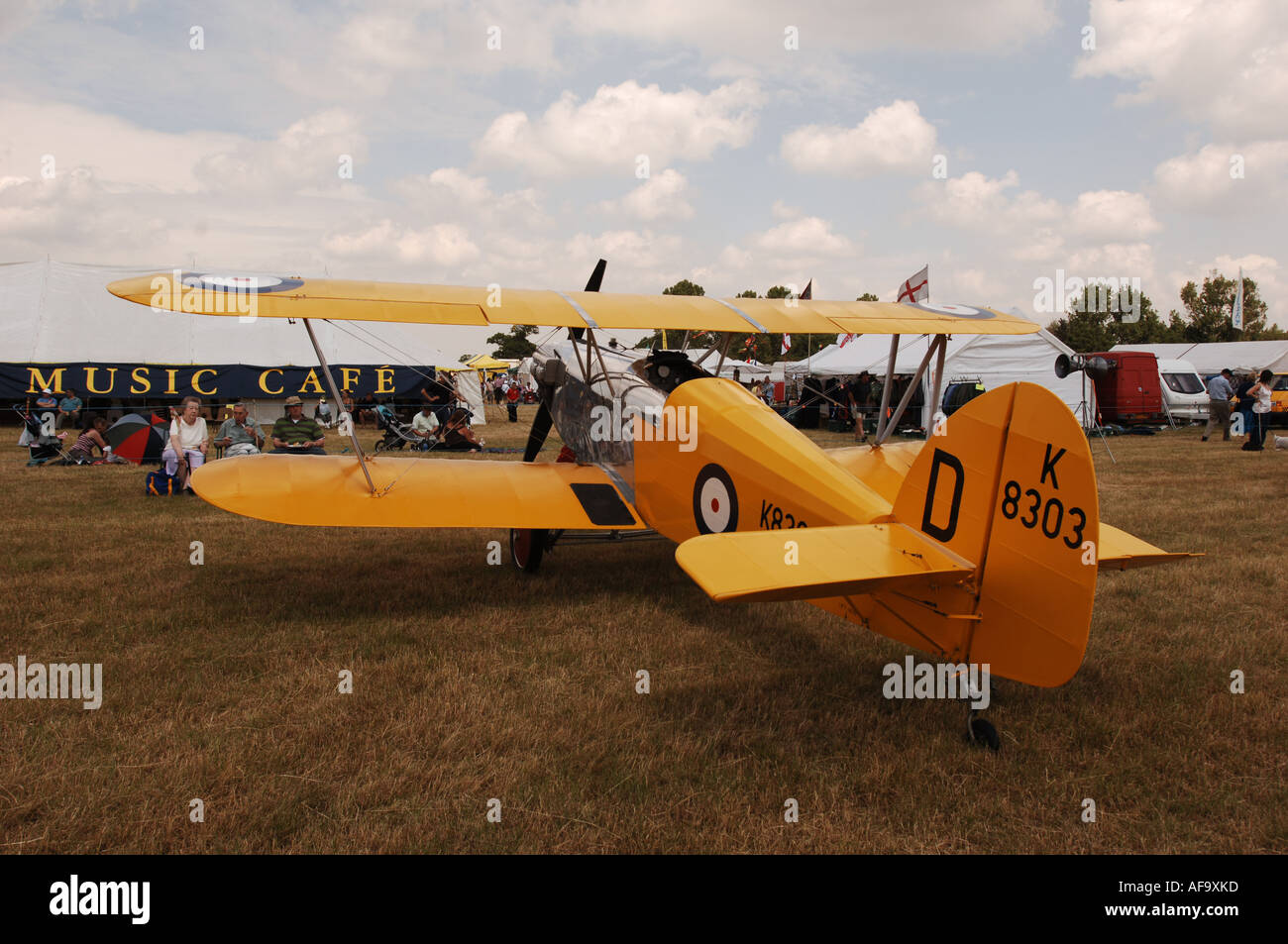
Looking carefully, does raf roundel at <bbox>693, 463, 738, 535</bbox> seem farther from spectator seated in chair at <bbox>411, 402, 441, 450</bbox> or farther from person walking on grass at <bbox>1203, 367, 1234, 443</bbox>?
person walking on grass at <bbox>1203, 367, 1234, 443</bbox>

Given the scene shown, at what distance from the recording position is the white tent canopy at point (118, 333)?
797 inches

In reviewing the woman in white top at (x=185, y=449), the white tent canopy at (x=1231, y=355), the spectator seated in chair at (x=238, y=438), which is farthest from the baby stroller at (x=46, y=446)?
the white tent canopy at (x=1231, y=355)

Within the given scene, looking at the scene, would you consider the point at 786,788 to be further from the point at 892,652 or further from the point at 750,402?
the point at 750,402

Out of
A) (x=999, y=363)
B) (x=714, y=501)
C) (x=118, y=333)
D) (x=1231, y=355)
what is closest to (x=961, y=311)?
(x=714, y=501)

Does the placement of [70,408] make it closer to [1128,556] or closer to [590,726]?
[590,726]

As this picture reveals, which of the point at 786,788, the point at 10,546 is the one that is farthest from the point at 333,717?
the point at 10,546

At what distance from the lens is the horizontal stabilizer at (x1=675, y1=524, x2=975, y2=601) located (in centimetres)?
292

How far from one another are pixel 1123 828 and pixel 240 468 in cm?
603

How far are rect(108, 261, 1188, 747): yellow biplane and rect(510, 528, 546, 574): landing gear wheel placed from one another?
0.07 feet

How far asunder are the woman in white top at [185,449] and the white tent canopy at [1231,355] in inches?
1126

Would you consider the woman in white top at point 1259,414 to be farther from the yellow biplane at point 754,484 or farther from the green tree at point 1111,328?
Answer: the green tree at point 1111,328

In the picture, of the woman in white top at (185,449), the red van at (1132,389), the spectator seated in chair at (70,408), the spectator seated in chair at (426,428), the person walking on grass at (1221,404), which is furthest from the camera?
the red van at (1132,389)

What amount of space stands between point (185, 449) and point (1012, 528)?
11.2m

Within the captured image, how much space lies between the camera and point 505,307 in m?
5.48
